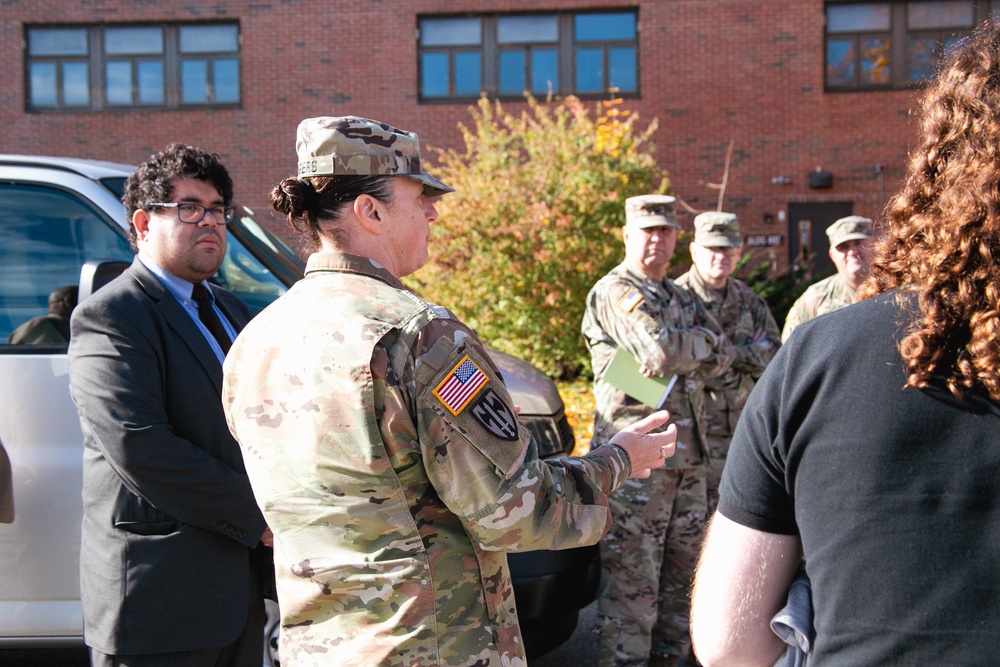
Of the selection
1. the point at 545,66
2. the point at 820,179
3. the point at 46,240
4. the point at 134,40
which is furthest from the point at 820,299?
the point at 134,40

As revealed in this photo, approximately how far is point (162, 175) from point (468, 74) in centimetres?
1466

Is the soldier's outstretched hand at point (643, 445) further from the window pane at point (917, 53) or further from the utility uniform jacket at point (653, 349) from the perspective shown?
the window pane at point (917, 53)

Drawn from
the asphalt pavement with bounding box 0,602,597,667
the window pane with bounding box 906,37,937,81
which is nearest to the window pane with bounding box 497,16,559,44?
the window pane with bounding box 906,37,937,81

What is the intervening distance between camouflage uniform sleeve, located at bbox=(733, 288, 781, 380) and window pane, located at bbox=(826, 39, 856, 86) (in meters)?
12.9

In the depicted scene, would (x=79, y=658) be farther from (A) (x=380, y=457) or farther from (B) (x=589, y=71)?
(B) (x=589, y=71)

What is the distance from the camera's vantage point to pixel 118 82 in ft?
57.3

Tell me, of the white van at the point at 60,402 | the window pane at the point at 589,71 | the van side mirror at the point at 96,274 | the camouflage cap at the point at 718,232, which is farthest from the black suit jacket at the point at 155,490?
the window pane at the point at 589,71

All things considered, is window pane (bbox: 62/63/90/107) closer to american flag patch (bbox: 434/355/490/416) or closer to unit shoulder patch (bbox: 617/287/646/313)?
unit shoulder patch (bbox: 617/287/646/313)

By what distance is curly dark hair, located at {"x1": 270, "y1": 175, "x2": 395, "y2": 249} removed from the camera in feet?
6.34

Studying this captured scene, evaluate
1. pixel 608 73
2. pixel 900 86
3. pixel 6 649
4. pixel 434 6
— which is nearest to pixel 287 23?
pixel 434 6

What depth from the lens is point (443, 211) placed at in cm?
1217

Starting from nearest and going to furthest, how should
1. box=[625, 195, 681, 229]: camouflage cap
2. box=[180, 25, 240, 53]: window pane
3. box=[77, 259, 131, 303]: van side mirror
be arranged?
1. box=[77, 259, 131, 303]: van side mirror
2. box=[625, 195, 681, 229]: camouflage cap
3. box=[180, 25, 240, 53]: window pane

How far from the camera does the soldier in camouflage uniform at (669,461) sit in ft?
14.1

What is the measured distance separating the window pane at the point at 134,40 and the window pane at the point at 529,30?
670cm
